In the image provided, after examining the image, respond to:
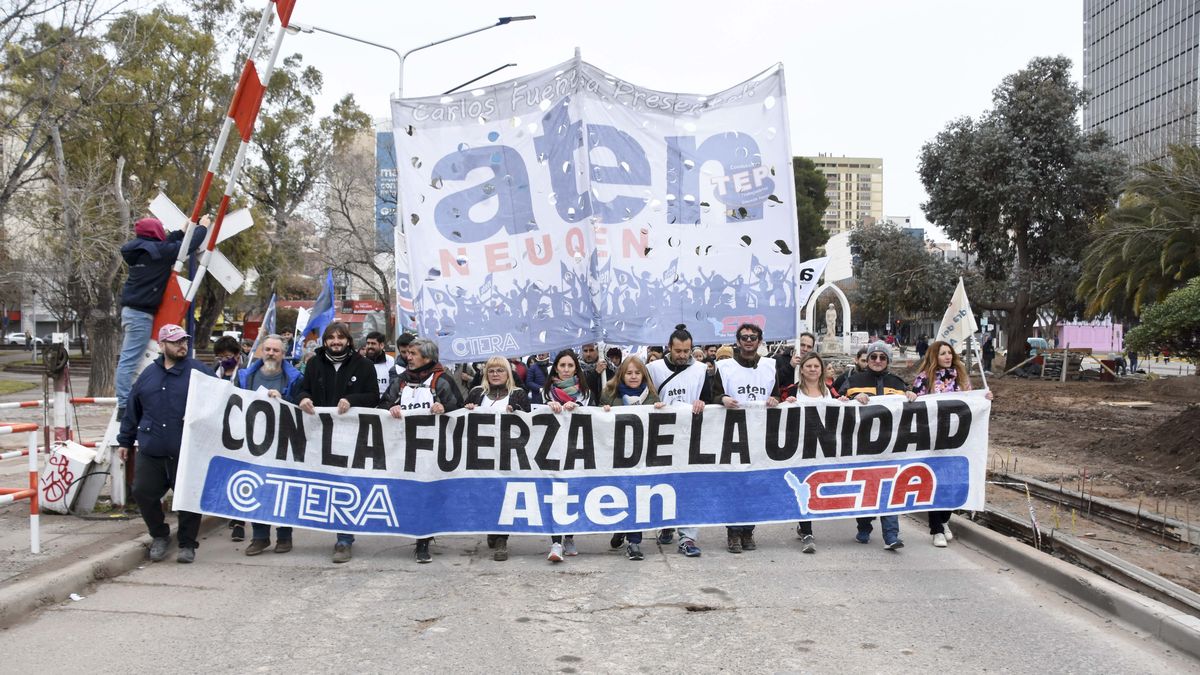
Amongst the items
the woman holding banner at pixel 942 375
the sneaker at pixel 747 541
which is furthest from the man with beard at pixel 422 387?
the woman holding banner at pixel 942 375

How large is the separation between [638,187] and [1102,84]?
94105 millimetres

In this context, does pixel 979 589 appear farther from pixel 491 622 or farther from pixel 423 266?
pixel 423 266

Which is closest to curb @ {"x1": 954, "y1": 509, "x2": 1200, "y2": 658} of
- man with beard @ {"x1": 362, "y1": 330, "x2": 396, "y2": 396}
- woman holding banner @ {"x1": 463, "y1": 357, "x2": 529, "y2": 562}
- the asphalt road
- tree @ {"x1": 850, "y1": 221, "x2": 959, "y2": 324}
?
the asphalt road

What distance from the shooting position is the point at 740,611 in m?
6.20

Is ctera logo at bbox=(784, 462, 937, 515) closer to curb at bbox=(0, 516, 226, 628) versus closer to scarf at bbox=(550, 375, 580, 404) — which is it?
scarf at bbox=(550, 375, 580, 404)

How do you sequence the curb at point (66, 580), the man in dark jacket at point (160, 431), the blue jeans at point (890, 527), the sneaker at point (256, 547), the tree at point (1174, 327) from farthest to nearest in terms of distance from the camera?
1. the tree at point (1174, 327)
2. the blue jeans at point (890, 527)
3. the sneaker at point (256, 547)
4. the man in dark jacket at point (160, 431)
5. the curb at point (66, 580)

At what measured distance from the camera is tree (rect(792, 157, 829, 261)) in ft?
207

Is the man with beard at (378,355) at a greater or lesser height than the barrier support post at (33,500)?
greater

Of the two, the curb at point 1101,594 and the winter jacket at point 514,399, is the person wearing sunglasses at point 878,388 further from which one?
the winter jacket at point 514,399

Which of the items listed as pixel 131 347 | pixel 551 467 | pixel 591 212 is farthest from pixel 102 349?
pixel 591 212

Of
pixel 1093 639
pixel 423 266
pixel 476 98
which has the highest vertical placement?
pixel 476 98

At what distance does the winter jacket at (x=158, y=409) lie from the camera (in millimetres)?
7332

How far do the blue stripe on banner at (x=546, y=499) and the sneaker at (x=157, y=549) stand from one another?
0.41 m

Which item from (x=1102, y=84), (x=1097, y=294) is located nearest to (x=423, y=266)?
(x=1097, y=294)
